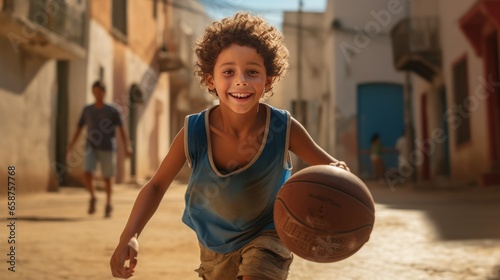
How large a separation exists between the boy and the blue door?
79.2 ft

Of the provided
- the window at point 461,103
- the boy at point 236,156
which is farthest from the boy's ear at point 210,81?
the window at point 461,103

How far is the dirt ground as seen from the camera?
4359 mm

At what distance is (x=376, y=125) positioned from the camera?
2736 cm

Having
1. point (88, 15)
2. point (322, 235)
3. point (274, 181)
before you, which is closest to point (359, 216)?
point (322, 235)

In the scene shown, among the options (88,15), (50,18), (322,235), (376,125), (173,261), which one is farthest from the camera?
(376,125)

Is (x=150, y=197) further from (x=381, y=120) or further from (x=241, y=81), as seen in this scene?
(x=381, y=120)

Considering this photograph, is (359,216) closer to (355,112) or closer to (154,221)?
(154,221)

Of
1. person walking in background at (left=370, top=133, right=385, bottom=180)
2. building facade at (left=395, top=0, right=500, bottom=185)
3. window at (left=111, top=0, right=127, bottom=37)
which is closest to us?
building facade at (left=395, top=0, right=500, bottom=185)

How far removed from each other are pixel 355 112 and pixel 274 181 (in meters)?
25.5

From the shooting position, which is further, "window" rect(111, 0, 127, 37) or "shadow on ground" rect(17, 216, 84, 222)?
"window" rect(111, 0, 127, 37)

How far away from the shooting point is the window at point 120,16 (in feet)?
71.3

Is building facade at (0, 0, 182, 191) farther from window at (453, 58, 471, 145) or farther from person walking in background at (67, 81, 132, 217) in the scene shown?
window at (453, 58, 471, 145)

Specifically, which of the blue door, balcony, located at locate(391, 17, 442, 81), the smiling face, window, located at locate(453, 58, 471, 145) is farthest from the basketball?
the blue door

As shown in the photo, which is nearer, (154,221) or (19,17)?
(154,221)
